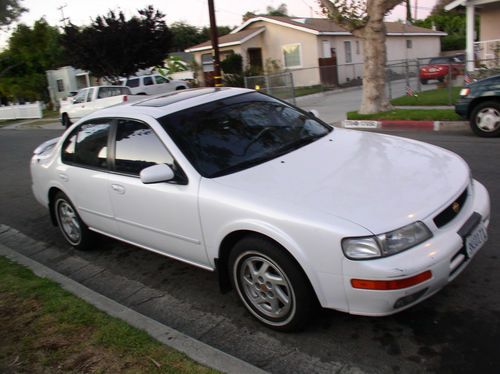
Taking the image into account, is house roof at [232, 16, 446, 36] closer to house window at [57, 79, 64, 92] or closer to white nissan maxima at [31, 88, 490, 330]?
house window at [57, 79, 64, 92]

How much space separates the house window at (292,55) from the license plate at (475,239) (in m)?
27.0

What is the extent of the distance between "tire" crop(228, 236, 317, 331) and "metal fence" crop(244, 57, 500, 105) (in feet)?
36.8

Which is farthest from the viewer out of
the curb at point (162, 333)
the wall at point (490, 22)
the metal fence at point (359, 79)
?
the wall at point (490, 22)

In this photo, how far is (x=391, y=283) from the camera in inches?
108

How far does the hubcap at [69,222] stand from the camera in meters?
5.27

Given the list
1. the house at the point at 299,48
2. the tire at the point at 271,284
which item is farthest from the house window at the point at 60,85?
the tire at the point at 271,284

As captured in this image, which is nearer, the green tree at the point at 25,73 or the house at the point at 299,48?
the house at the point at 299,48

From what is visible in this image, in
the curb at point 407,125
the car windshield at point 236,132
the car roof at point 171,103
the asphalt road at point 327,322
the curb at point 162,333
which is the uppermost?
the car roof at point 171,103

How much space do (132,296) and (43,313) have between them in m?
0.76

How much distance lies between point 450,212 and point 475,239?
0.28 metres

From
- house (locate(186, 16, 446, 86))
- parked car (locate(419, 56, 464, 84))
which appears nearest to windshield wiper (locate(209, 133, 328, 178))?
parked car (locate(419, 56, 464, 84))

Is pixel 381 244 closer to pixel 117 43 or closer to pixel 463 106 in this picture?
pixel 463 106

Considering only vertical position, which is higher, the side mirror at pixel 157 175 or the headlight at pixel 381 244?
the side mirror at pixel 157 175

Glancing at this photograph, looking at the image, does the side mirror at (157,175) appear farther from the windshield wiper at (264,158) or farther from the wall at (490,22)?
the wall at (490,22)
